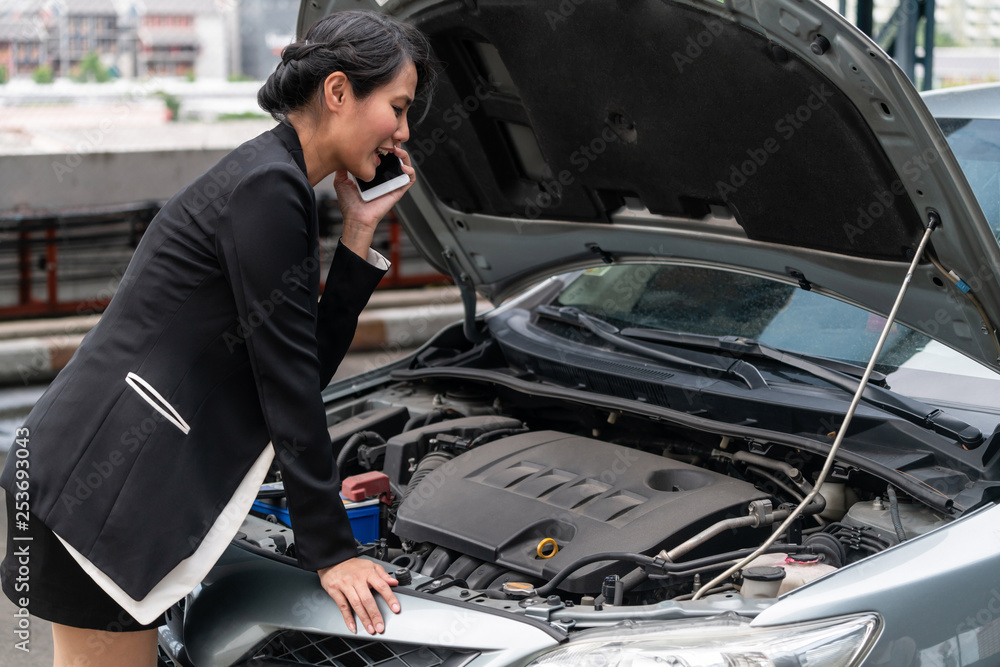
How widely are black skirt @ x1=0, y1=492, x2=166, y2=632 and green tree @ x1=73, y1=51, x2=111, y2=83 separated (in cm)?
1402

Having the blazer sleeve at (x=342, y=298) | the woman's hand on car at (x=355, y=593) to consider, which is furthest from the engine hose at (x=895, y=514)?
the blazer sleeve at (x=342, y=298)

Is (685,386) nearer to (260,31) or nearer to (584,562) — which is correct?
(584,562)

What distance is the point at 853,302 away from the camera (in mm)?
2490

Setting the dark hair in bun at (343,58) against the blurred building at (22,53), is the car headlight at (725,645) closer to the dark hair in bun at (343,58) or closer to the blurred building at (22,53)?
the dark hair in bun at (343,58)

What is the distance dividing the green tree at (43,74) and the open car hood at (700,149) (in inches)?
475

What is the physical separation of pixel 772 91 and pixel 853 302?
0.65m

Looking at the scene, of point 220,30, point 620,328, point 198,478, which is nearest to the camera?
point 198,478

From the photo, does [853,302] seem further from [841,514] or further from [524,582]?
[524,582]

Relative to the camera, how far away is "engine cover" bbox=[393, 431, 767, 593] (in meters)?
2.13

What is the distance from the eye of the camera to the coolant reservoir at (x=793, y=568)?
1.89 m

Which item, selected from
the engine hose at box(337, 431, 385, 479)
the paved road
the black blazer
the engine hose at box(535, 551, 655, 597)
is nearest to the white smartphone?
the black blazer

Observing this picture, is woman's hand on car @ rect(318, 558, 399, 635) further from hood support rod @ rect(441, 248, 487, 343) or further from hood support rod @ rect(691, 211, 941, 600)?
hood support rod @ rect(441, 248, 487, 343)

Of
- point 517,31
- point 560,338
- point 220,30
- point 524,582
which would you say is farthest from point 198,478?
point 220,30

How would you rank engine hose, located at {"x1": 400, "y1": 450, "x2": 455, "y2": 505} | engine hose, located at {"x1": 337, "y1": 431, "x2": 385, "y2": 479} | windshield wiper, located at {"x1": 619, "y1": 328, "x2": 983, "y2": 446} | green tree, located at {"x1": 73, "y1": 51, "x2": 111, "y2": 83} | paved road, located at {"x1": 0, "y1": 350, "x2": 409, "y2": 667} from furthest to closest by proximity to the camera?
green tree, located at {"x1": 73, "y1": 51, "x2": 111, "y2": 83} → paved road, located at {"x1": 0, "y1": 350, "x2": 409, "y2": 667} → engine hose, located at {"x1": 337, "y1": 431, "x2": 385, "y2": 479} → engine hose, located at {"x1": 400, "y1": 450, "x2": 455, "y2": 505} → windshield wiper, located at {"x1": 619, "y1": 328, "x2": 983, "y2": 446}
